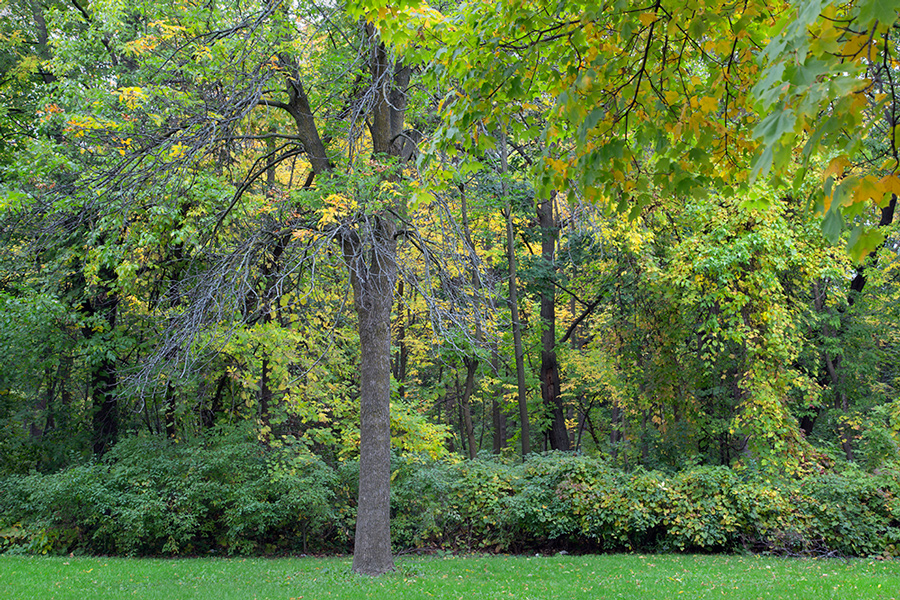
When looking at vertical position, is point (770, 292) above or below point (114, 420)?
above

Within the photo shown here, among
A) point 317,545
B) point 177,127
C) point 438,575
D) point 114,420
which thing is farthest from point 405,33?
point 114,420

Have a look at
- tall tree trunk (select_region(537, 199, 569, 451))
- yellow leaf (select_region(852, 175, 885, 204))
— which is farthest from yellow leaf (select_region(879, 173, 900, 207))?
tall tree trunk (select_region(537, 199, 569, 451))

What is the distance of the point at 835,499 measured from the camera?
945 centimetres

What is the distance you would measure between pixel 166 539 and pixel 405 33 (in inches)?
403

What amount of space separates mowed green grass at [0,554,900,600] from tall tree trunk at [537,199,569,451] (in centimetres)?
650

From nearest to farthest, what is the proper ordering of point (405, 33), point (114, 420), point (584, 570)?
point (405, 33) → point (584, 570) → point (114, 420)

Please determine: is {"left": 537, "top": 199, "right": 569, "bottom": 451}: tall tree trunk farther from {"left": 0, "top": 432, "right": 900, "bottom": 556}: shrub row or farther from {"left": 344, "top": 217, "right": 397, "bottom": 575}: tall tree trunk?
{"left": 344, "top": 217, "right": 397, "bottom": 575}: tall tree trunk

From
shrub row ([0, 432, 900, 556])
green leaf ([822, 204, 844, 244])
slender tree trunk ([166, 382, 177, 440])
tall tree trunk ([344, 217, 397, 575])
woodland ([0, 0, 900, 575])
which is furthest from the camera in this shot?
slender tree trunk ([166, 382, 177, 440])

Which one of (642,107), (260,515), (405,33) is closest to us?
(642,107)

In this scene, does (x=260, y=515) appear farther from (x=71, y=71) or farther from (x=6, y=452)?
(x=71, y=71)

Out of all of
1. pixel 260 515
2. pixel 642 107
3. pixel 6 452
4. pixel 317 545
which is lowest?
pixel 317 545

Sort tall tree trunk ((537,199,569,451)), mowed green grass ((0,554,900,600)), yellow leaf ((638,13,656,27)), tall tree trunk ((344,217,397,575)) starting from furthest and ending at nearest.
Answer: tall tree trunk ((537,199,569,451)), tall tree trunk ((344,217,397,575)), mowed green grass ((0,554,900,600)), yellow leaf ((638,13,656,27))

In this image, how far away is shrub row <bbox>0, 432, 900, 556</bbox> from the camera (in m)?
9.59

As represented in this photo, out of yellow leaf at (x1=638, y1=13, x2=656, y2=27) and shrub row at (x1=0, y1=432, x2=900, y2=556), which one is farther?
shrub row at (x1=0, y1=432, x2=900, y2=556)
